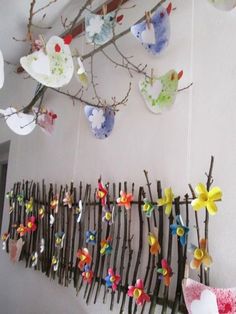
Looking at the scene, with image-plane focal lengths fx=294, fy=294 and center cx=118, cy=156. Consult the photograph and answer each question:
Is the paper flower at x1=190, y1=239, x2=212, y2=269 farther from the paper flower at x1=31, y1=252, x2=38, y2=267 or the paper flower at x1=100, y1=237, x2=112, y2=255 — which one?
the paper flower at x1=31, y1=252, x2=38, y2=267

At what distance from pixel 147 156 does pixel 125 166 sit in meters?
0.13

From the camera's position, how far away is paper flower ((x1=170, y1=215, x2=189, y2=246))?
32.9 inches

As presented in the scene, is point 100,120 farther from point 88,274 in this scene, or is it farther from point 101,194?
point 88,274

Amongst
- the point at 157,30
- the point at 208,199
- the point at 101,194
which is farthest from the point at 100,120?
the point at 208,199

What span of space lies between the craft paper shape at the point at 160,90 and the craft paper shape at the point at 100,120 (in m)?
0.21

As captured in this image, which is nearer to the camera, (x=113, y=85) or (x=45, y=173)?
(x=113, y=85)

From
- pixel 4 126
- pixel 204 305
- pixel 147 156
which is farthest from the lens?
pixel 4 126

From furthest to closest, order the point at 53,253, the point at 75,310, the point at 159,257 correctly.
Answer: the point at 53,253
the point at 75,310
the point at 159,257

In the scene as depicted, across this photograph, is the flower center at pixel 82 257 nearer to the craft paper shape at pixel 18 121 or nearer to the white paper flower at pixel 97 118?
the white paper flower at pixel 97 118

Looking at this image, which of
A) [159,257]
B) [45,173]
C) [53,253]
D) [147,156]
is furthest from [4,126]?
[159,257]

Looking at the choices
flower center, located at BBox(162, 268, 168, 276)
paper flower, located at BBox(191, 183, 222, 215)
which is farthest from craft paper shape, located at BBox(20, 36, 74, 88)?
flower center, located at BBox(162, 268, 168, 276)

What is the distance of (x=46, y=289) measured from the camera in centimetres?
155

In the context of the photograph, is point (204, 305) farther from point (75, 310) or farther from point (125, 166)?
point (75, 310)

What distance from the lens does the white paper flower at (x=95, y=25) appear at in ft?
3.62
